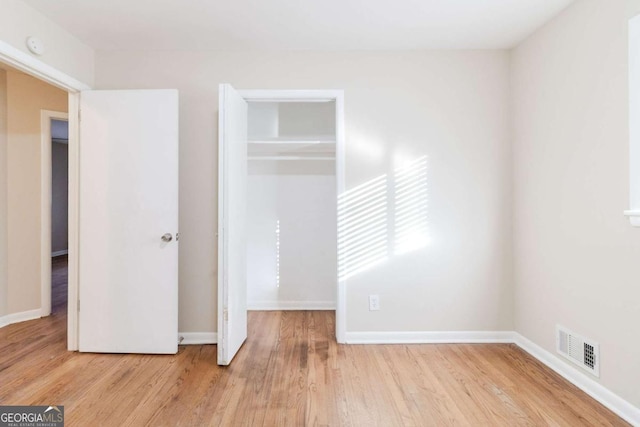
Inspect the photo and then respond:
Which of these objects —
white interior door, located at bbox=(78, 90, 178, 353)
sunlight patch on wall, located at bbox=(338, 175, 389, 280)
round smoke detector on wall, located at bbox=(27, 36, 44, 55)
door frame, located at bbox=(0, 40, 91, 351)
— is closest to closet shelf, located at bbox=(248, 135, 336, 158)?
sunlight patch on wall, located at bbox=(338, 175, 389, 280)

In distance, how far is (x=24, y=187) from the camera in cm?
358

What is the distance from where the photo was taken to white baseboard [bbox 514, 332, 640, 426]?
6.12ft

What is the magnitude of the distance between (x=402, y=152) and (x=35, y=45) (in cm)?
272

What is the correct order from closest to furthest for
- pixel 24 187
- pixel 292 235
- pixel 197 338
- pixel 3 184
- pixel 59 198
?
1. pixel 197 338
2. pixel 3 184
3. pixel 24 187
4. pixel 292 235
5. pixel 59 198

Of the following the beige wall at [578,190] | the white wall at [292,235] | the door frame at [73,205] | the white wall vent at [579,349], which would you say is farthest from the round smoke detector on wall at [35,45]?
the white wall vent at [579,349]

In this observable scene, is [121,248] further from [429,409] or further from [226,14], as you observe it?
[429,409]

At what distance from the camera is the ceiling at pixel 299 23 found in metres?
2.28

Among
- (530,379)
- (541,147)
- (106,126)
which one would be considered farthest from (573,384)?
(106,126)

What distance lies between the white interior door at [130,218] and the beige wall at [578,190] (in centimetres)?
275

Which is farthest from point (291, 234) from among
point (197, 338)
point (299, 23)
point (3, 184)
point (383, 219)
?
point (3, 184)

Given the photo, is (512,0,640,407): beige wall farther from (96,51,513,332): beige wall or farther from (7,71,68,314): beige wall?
(7,71,68,314): beige wall

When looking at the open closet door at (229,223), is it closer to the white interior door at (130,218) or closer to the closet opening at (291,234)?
the white interior door at (130,218)

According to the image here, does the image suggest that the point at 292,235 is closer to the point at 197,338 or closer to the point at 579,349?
the point at 197,338

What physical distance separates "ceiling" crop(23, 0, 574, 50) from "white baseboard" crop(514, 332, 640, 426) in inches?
94.0
